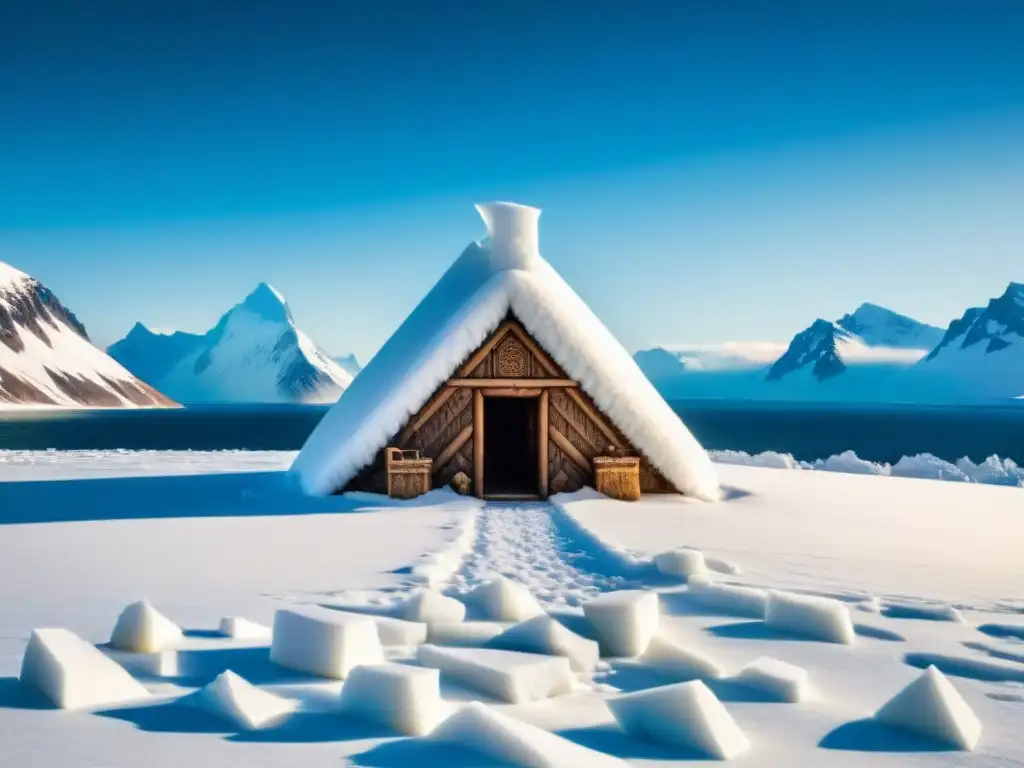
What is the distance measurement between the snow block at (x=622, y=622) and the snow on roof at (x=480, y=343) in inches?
311

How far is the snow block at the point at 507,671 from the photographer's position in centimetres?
383

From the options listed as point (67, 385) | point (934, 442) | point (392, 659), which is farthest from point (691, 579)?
point (67, 385)

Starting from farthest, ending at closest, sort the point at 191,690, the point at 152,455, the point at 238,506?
the point at 152,455 < the point at 238,506 < the point at 191,690

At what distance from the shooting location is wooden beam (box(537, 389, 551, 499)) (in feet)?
42.6

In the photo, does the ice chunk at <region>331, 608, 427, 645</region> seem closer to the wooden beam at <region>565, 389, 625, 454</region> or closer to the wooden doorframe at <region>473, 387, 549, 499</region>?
the wooden doorframe at <region>473, 387, 549, 499</region>

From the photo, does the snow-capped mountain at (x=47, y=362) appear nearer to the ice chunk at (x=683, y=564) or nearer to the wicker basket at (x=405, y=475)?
the wicker basket at (x=405, y=475)

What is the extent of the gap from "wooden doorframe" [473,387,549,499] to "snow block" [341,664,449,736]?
938 cm

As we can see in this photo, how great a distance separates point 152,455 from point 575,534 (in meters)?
20.5

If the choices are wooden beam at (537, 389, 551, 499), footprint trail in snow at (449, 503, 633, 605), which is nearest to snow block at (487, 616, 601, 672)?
footprint trail in snow at (449, 503, 633, 605)

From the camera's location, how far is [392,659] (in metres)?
4.40

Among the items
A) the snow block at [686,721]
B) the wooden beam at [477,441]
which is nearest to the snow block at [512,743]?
the snow block at [686,721]

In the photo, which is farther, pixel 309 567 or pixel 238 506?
pixel 238 506

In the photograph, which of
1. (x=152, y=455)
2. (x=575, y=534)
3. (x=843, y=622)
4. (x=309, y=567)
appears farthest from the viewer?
(x=152, y=455)

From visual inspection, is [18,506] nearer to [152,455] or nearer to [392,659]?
[392,659]
